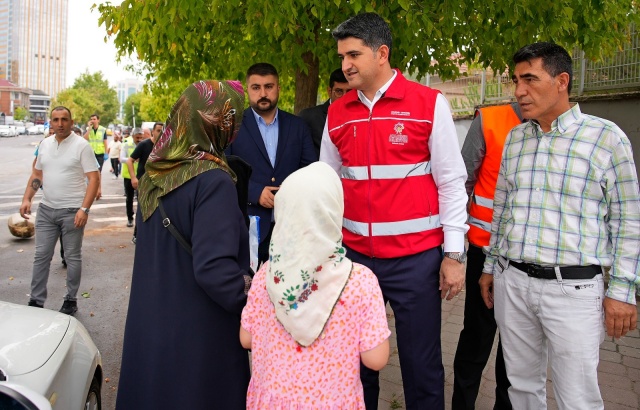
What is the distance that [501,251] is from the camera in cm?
281

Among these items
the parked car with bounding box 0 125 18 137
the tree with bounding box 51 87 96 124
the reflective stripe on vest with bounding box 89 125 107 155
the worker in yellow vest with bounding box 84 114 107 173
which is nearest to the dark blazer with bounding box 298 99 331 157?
the worker in yellow vest with bounding box 84 114 107 173

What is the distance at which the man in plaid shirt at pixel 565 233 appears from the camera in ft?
8.11

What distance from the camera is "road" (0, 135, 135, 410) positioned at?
5.09 meters

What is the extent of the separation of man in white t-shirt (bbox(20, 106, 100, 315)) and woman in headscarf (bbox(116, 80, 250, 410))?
12.2 feet

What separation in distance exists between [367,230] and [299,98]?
3.73 meters

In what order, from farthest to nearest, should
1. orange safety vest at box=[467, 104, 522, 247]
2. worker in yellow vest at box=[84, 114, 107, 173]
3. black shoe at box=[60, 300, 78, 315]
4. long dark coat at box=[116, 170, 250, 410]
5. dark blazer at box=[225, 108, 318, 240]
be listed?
worker in yellow vest at box=[84, 114, 107, 173] < black shoe at box=[60, 300, 78, 315] < dark blazer at box=[225, 108, 318, 240] < orange safety vest at box=[467, 104, 522, 247] < long dark coat at box=[116, 170, 250, 410]

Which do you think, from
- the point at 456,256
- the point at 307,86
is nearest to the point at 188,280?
the point at 456,256

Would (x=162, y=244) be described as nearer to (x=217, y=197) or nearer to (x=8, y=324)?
(x=217, y=197)

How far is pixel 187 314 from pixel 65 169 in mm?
4198

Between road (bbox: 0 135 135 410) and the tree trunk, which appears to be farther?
the tree trunk

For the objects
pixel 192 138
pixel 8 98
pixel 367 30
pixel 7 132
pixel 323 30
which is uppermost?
pixel 8 98

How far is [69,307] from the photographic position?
19.1 ft

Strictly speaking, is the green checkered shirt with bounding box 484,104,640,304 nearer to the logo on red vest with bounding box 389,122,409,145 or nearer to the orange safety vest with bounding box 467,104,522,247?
the orange safety vest with bounding box 467,104,522,247

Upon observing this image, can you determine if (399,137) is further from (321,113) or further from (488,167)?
(321,113)
